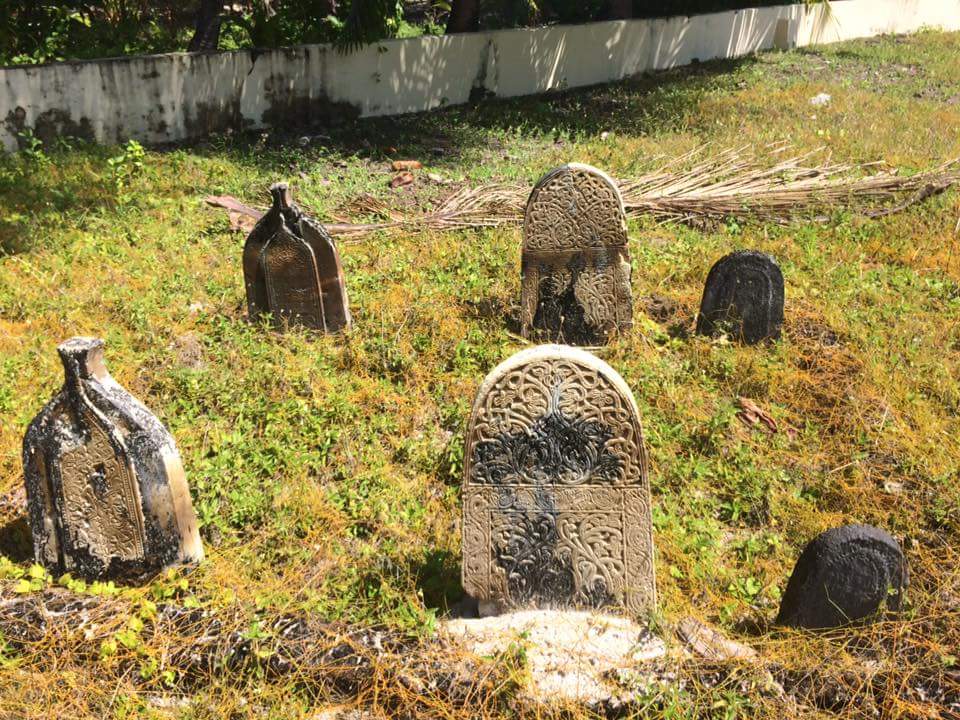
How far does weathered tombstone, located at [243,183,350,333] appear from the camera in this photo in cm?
626

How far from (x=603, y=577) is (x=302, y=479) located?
1.91 m

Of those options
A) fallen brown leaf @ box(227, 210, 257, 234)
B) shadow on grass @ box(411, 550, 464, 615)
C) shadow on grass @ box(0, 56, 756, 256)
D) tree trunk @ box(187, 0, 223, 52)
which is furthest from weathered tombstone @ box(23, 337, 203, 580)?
tree trunk @ box(187, 0, 223, 52)

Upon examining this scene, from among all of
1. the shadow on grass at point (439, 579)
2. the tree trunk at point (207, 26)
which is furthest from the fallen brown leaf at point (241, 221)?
the shadow on grass at point (439, 579)

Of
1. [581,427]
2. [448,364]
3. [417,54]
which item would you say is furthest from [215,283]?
[417,54]

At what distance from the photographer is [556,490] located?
12.6ft

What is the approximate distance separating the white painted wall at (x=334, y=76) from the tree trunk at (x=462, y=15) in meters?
0.75

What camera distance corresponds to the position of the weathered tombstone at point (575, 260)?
20.4 feet

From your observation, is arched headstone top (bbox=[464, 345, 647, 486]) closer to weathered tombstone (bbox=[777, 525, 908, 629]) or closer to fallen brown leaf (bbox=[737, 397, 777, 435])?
weathered tombstone (bbox=[777, 525, 908, 629])

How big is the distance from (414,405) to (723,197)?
4.99 meters

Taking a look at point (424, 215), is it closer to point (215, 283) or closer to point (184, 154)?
point (215, 283)

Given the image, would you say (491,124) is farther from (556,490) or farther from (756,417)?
(556,490)

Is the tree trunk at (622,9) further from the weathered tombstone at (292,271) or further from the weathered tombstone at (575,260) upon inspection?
the weathered tombstone at (292,271)

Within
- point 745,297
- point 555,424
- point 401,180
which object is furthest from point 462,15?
point 555,424

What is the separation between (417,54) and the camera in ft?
43.7
